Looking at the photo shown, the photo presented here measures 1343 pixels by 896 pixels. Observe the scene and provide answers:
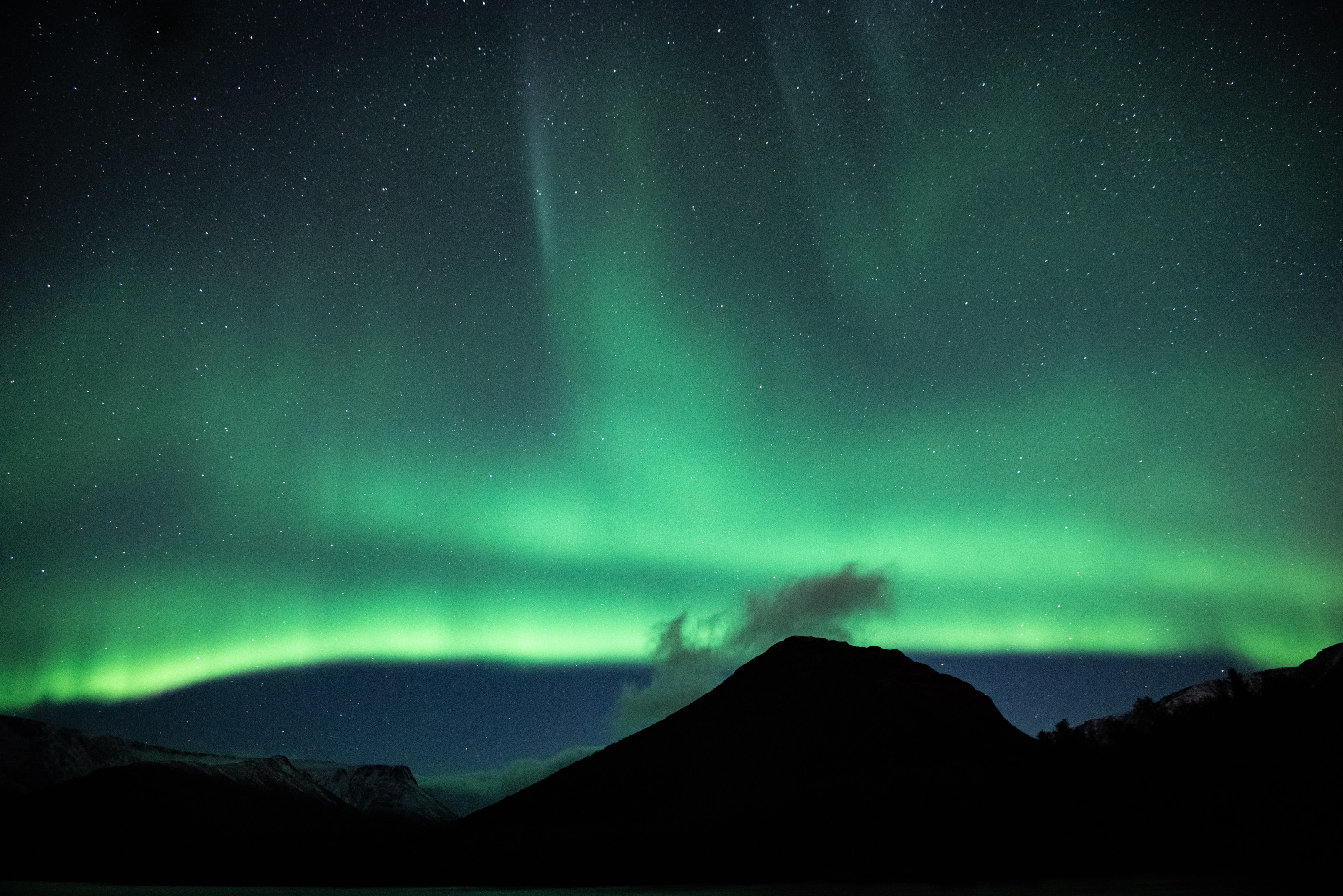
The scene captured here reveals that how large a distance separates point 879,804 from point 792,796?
17017mm

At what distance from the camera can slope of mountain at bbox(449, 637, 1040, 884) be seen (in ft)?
345

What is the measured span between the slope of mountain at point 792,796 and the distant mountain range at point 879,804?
0.50 meters

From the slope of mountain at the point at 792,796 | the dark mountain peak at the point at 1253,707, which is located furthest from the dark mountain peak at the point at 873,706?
the dark mountain peak at the point at 1253,707

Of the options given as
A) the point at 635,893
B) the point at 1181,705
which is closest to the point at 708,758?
the point at 1181,705

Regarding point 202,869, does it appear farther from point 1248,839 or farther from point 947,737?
point 1248,839

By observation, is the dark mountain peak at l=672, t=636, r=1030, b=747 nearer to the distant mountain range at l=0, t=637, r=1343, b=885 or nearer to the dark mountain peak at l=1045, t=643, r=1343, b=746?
the distant mountain range at l=0, t=637, r=1343, b=885

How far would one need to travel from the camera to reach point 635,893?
237 feet

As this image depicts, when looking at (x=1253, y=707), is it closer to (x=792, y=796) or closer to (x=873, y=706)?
(x=792, y=796)

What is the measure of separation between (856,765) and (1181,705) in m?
54.2

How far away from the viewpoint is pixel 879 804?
126125 millimetres

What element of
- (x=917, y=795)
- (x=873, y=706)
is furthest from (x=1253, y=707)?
(x=873, y=706)

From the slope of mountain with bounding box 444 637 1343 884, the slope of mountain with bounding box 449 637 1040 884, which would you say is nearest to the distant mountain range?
the slope of mountain with bounding box 444 637 1343 884

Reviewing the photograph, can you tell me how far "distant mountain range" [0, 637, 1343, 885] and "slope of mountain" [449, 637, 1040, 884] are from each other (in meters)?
0.50

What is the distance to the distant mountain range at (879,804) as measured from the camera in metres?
84.5
